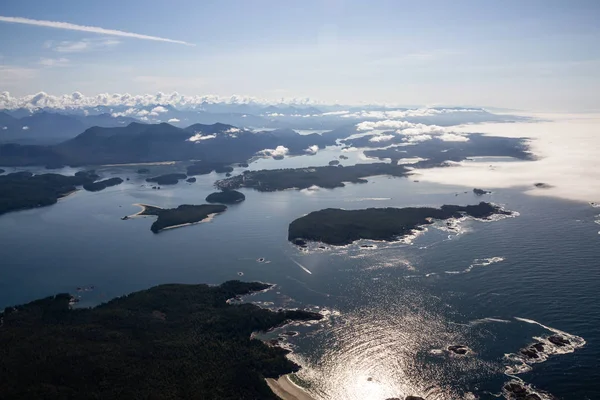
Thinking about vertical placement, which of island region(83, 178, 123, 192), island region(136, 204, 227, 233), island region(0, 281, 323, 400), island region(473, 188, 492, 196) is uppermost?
island region(473, 188, 492, 196)

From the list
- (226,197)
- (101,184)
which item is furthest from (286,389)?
(101,184)

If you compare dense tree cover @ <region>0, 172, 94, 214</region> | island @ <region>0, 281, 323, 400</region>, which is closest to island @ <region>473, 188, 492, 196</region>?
island @ <region>0, 281, 323, 400</region>

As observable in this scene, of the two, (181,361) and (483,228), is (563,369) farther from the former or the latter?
(483,228)

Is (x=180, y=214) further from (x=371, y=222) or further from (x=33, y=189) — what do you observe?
(x=33, y=189)

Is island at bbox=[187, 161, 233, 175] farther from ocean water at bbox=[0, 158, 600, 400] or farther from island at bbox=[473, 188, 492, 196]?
island at bbox=[473, 188, 492, 196]

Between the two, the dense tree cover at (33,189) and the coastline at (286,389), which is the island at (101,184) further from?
the coastline at (286,389)

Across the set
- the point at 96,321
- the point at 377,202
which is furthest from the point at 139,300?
the point at 377,202
